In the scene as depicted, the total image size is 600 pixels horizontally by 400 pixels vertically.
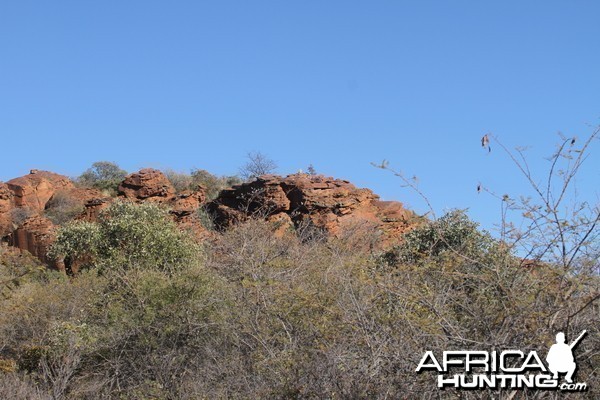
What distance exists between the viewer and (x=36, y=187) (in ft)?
110

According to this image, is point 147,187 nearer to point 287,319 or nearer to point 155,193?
point 155,193

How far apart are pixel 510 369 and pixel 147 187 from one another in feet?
87.2

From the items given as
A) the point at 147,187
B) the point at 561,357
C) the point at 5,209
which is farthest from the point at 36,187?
the point at 561,357

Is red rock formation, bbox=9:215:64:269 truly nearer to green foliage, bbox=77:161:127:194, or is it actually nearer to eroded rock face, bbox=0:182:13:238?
eroded rock face, bbox=0:182:13:238

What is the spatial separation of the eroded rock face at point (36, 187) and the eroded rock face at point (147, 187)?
417 centimetres

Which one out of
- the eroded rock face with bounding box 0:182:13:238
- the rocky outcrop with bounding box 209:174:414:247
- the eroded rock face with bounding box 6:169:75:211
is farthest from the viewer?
the eroded rock face with bounding box 6:169:75:211

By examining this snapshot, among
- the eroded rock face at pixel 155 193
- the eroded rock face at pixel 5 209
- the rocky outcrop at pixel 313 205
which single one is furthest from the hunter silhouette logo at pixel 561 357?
the eroded rock face at pixel 5 209

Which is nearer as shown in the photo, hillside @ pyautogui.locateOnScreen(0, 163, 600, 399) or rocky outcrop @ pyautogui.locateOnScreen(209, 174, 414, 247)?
hillside @ pyautogui.locateOnScreen(0, 163, 600, 399)

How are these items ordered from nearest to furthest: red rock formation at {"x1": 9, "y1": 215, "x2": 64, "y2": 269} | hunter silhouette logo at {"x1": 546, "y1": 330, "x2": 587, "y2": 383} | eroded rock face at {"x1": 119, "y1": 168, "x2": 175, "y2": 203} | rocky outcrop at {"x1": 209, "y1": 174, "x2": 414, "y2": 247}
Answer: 1. hunter silhouette logo at {"x1": 546, "y1": 330, "x2": 587, "y2": 383}
2. rocky outcrop at {"x1": 209, "y1": 174, "x2": 414, "y2": 247}
3. red rock formation at {"x1": 9, "y1": 215, "x2": 64, "y2": 269}
4. eroded rock face at {"x1": 119, "y1": 168, "x2": 175, "y2": 203}

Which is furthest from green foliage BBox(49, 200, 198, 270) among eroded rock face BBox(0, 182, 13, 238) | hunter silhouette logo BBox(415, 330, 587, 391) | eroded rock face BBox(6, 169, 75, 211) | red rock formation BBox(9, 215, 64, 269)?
hunter silhouette logo BBox(415, 330, 587, 391)

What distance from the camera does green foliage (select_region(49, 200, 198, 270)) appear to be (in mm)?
20344

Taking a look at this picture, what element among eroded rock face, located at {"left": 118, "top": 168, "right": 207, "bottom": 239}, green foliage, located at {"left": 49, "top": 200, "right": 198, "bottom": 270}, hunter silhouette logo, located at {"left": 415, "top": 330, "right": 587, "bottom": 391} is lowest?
hunter silhouette logo, located at {"left": 415, "top": 330, "right": 587, "bottom": 391}

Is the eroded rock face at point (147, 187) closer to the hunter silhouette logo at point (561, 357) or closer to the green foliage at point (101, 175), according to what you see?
the green foliage at point (101, 175)

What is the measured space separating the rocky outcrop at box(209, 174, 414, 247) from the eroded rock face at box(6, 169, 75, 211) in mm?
9335
